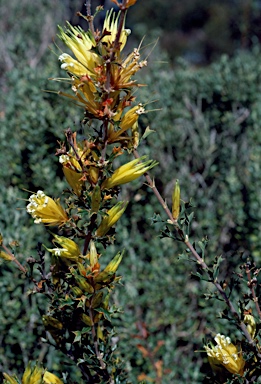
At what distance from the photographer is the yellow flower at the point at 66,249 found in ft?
3.79

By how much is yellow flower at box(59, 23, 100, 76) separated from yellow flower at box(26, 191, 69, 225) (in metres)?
0.32

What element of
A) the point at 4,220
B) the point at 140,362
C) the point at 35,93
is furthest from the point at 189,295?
the point at 35,93

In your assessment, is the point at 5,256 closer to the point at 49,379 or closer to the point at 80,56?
the point at 49,379

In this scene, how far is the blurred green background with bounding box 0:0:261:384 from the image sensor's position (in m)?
2.61

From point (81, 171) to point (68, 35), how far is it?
0.38 metres

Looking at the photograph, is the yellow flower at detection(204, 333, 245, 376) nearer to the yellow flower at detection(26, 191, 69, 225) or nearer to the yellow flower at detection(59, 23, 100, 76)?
the yellow flower at detection(26, 191, 69, 225)

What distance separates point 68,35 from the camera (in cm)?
124

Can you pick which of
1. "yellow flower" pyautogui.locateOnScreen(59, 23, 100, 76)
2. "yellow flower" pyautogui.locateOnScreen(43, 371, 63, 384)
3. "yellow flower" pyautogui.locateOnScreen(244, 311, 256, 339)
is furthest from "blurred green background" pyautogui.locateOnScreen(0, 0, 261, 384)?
"yellow flower" pyautogui.locateOnScreen(59, 23, 100, 76)

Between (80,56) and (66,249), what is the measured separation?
483 mm

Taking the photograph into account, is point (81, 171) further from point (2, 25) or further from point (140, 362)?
point (2, 25)

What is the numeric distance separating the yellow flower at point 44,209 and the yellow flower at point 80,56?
1.06ft

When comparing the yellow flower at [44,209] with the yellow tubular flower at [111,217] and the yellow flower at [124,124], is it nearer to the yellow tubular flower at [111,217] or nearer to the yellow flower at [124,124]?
the yellow tubular flower at [111,217]

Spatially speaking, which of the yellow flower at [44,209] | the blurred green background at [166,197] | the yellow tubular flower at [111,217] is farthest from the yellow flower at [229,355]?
the blurred green background at [166,197]

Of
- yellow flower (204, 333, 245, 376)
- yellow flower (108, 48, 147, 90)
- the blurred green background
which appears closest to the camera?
yellow flower (108, 48, 147, 90)
